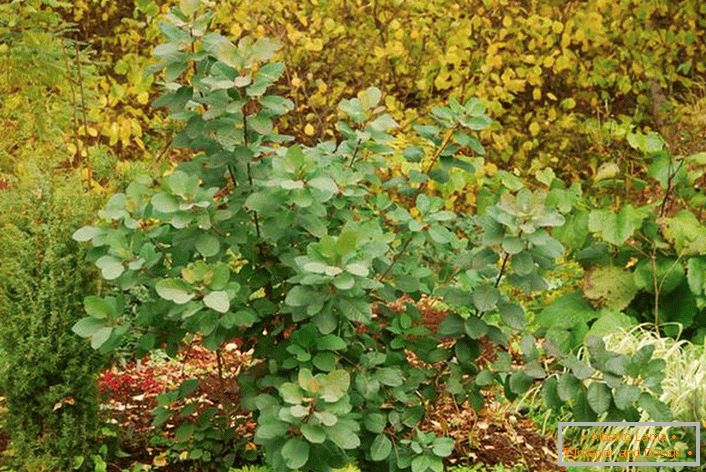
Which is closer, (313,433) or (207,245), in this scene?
(313,433)

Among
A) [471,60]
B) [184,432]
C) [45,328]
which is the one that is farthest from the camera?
[471,60]

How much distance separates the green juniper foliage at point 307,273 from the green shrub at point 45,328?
191 mm

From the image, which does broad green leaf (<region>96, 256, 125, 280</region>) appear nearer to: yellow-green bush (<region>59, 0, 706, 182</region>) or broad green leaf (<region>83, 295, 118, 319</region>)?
broad green leaf (<region>83, 295, 118, 319</region>)

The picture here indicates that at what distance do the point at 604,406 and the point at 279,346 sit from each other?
1056 millimetres

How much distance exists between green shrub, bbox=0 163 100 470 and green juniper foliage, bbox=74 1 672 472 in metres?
0.19

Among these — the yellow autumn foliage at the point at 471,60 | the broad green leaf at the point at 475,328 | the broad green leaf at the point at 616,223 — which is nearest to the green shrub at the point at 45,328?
the broad green leaf at the point at 475,328

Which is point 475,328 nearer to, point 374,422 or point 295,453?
point 374,422

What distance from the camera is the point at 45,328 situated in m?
3.42

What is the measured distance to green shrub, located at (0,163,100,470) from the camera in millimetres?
3416

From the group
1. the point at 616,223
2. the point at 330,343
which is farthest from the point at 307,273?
the point at 616,223

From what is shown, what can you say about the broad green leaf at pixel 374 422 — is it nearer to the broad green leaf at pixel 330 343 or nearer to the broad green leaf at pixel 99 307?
the broad green leaf at pixel 330 343

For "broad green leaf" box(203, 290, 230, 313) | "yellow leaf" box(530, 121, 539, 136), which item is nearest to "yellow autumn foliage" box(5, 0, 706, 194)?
"yellow leaf" box(530, 121, 539, 136)

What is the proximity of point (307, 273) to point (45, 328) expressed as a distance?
0.98m

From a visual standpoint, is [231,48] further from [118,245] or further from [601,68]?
[601,68]
